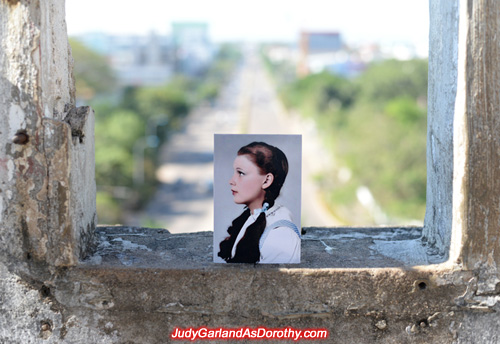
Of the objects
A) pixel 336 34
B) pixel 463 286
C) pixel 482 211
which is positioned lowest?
pixel 463 286

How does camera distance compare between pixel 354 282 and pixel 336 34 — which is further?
pixel 336 34

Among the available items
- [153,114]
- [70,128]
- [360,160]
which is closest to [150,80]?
[153,114]

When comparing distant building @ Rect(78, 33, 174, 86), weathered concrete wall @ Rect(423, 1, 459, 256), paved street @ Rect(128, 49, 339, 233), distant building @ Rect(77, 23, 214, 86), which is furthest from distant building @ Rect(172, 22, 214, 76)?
weathered concrete wall @ Rect(423, 1, 459, 256)

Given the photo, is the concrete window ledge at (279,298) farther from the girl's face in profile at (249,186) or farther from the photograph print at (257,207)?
the girl's face in profile at (249,186)

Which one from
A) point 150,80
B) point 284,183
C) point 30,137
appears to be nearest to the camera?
point 30,137

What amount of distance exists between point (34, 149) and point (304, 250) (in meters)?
1.11

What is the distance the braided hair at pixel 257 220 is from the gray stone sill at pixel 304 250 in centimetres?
4

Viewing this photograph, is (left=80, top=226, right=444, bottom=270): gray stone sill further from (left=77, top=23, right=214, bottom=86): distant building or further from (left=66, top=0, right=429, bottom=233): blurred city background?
(left=77, top=23, right=214, bottom=86): distant building

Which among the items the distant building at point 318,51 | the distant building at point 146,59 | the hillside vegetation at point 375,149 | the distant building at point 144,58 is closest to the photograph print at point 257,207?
the hillside vegetation at point 375,149

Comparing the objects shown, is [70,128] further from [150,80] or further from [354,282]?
[150,80]

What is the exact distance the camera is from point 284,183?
2404 mm

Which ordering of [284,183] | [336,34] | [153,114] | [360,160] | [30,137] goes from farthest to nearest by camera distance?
[336,34], [153,114], [360,160], [284,183], [30,137]

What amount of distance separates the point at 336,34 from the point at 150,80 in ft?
96.2

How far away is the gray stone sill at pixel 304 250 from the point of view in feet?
7.89
